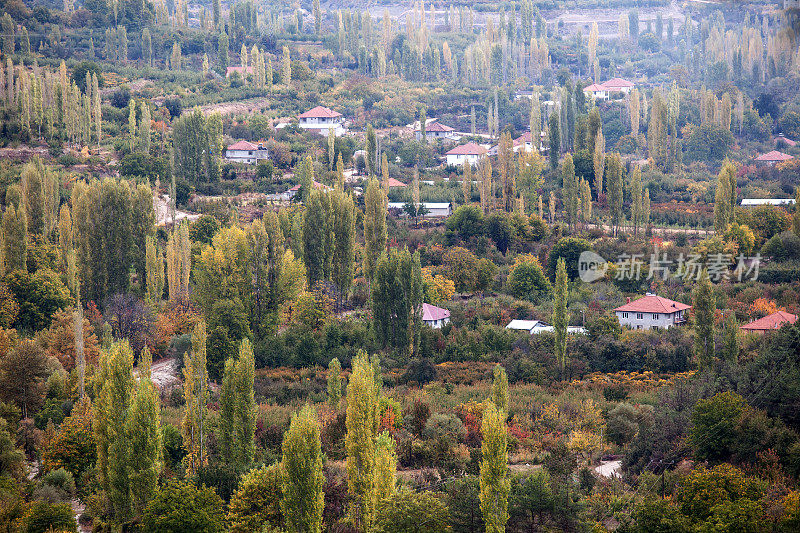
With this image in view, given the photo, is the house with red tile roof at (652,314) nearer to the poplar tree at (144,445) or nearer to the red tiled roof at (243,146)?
the poplar tree at (144,445)

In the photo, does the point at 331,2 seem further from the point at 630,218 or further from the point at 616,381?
the point at 616,381

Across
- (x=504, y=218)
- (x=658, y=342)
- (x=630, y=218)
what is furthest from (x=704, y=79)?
(x=658, y=342)

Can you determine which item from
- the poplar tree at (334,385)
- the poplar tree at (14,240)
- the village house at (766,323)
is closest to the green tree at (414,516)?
the poplar tree at (334,385)

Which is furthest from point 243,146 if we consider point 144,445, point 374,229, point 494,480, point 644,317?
point 494,480

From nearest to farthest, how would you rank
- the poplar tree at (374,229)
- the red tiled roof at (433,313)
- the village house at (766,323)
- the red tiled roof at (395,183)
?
the village house at (766,323)
the red tiled roof at (433,313)
the poplar tree at (374,229)
the red tiled roof at (395,183)

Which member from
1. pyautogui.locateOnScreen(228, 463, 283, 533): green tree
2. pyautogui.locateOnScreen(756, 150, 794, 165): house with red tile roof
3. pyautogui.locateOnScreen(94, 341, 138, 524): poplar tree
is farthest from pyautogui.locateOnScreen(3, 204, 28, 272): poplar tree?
pyautogui.locateOnScreen(756, 150, 794, 165): house with red tile roof
